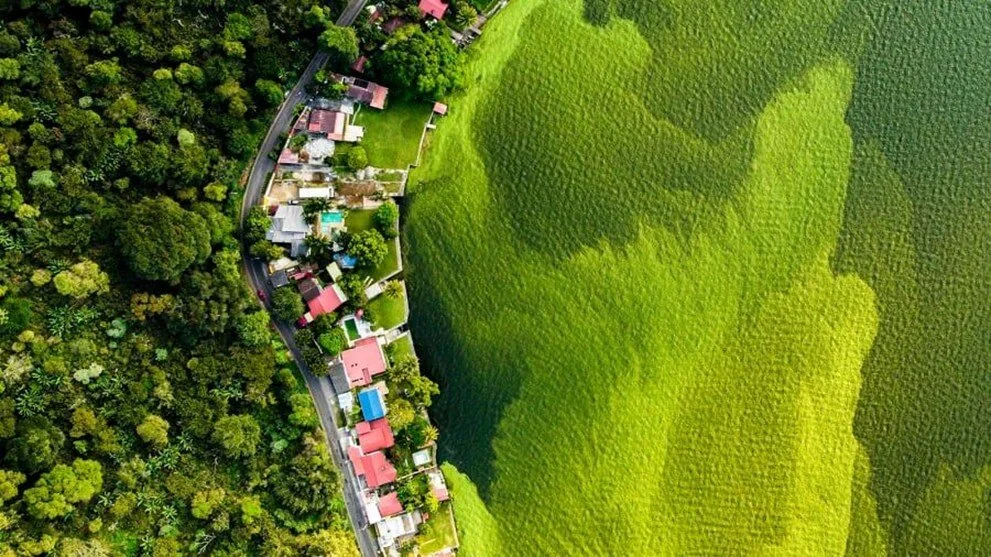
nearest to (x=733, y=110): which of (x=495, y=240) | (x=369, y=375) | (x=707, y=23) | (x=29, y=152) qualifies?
(x=707, y=23)

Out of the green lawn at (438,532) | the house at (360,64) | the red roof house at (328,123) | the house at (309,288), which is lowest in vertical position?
the green lawn at (438,532)

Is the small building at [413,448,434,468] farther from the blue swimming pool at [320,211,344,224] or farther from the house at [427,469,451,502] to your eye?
the blue swimming pool at [320,211,344,224]

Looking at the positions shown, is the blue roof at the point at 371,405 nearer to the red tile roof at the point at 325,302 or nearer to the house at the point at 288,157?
the red tile roof at the point at 325,302

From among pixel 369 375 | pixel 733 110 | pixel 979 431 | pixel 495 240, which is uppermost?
pixel 733 110

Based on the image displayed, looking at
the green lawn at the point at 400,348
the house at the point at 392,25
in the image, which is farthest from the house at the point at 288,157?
the green lawn at the point at 400,348

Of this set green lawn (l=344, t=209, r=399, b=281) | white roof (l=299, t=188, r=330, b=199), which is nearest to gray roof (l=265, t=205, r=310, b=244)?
white roof (l=299, t=188, r=330, b=199)

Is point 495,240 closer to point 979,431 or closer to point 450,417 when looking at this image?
point 450,417

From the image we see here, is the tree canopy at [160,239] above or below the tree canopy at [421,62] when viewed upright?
below
